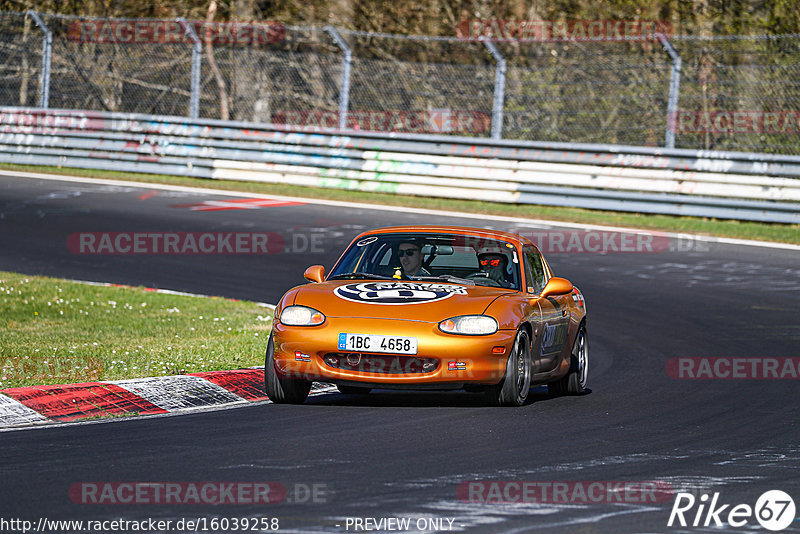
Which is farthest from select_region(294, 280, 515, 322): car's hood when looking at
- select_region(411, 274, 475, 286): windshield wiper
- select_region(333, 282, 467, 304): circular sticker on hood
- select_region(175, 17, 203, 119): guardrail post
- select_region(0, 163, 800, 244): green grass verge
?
select_region(175, 17, 203, 119): guardrail post

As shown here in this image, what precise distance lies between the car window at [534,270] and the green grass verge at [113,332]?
2.22 meters

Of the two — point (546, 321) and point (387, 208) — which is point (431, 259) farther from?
point (387, 208)

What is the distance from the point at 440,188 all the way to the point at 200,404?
14777 mm

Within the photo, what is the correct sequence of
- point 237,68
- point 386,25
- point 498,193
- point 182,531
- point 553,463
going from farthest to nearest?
1. point 386,25
2. point 237,68
3. point 498,193
4. point 553,463
5. point 182,531

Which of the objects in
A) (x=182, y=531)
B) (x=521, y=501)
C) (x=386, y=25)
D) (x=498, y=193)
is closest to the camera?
(x=182, y=531)

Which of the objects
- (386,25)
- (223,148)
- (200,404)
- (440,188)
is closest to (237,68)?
(223,148)

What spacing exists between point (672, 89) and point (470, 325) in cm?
1372

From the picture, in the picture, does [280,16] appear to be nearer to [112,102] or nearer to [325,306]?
[112,102]

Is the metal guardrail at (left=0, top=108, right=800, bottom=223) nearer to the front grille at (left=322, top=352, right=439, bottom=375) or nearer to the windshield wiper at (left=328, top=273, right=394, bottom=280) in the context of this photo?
the windshield wiper at (left=328, top=273, right=394, bottom=280)

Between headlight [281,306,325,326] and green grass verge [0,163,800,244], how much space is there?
12.5 metres

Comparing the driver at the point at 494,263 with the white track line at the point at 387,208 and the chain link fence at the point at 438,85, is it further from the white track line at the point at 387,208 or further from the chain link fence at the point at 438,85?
the chain link fence at the point at 438,85

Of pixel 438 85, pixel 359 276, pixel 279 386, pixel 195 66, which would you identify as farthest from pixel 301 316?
pixel 195 66

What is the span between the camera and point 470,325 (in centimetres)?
827

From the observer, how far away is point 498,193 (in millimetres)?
22484
